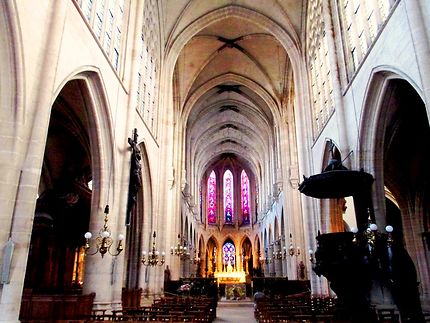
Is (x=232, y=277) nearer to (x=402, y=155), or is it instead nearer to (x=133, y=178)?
(x=402, y=155)

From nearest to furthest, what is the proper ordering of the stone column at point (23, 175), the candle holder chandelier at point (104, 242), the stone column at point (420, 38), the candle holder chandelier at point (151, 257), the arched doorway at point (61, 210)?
the stone column at point (23, 175) → the stone column at point (420, 38) → the candle holder chandelier at point (104, 242) → the candle holder chandelier at point (151, 257) → the arched doorway at point (61, 210)

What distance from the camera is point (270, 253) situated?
3841 cm

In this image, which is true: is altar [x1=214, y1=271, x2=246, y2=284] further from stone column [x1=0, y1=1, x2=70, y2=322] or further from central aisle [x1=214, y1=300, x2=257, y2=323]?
stone column [x1=0, y1=1, x2=70, y2=322]

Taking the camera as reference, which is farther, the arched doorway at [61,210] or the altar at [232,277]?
the altar at [232,277]

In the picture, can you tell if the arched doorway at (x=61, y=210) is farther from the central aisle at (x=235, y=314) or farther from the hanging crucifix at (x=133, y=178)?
the central aisle at (x=235, y=314)

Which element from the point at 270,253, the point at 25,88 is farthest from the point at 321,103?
the point at 270,253

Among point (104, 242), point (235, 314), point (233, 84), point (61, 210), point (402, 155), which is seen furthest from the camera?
point (233, 84)

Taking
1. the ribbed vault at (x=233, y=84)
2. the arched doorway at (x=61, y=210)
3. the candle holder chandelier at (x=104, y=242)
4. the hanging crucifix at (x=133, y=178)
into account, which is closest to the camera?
the candle holder chandelier at (x=104, y=242)

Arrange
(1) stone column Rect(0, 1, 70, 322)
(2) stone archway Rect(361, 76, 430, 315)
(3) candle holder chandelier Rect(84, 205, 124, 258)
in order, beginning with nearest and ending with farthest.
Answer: (1) stone column Rect(0, 1, 70, 322) < (3) candle holder chandelier Rect(84, 205, 124, 258) < (2) stone archway Rect(361, 76, 430, 315)

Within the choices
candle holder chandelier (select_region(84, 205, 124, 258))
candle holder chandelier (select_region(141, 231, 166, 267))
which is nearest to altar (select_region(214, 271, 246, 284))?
candle holder chandelier (select_region(141, 231, 166, 267))

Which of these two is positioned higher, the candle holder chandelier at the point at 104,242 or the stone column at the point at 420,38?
the stone column at the point at 420,38

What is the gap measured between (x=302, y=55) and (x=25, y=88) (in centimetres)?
1766

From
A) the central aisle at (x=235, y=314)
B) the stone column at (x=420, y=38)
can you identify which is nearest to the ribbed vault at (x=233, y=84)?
the central aisle at (x=235, y=314)

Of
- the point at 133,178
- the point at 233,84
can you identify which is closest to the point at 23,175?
the point at 133,178
